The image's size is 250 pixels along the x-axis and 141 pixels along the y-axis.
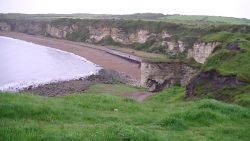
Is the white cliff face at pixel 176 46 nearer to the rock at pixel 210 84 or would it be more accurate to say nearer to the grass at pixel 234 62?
the grass at pixel 234 62

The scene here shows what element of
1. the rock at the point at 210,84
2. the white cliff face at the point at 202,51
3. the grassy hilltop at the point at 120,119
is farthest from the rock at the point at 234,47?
the white cliff face at the point at 202,51

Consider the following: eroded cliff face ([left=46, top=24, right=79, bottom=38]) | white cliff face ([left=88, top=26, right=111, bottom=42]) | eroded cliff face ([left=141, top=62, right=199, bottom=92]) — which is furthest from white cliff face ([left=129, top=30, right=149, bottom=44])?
eroded cliff face ([left=141, top=62, right=199, bottom=92])

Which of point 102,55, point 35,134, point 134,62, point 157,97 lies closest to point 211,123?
point 35,134

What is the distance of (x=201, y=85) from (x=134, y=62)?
5855 centimetres

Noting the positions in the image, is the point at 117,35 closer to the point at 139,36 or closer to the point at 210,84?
the point at 139,36

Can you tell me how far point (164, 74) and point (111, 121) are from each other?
33.3 meters

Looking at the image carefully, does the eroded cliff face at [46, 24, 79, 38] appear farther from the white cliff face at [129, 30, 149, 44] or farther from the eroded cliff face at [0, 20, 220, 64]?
the white cliff face at [129, 30, 149, 44]

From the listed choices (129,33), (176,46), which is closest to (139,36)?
(129,33)

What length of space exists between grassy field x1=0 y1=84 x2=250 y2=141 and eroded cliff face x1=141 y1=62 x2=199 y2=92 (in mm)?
25059

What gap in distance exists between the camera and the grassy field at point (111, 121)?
1288 cm

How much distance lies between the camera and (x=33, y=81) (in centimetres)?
6312

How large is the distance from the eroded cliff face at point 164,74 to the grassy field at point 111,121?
82.2ft

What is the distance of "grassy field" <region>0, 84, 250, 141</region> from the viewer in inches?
507

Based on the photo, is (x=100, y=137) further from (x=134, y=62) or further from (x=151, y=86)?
(x=134, y=62)
